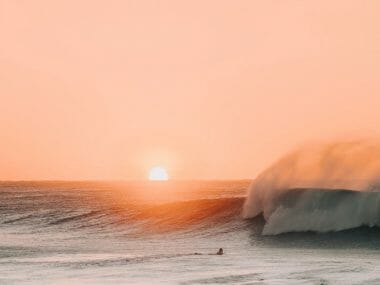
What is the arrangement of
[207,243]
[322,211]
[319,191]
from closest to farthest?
[207,243]
[322,211]
[319,191]

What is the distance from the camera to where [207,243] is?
30.5 m

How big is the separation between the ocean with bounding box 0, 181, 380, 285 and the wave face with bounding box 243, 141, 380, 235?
0.08 metres

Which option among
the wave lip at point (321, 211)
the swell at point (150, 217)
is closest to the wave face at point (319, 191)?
the wave lip at point (321, 211)

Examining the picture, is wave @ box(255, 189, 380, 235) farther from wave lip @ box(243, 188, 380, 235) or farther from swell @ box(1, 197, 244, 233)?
swell @ box(1, 197, 244, 233)

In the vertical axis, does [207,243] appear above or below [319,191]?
below

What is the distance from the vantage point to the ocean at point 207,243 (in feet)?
64.5

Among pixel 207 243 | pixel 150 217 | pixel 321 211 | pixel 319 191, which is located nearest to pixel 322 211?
pixel 321 211

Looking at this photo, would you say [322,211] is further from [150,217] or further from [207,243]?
[150,217]

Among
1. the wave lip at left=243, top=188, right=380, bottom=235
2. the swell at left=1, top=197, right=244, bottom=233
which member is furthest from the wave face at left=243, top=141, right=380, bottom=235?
the swell at left=1, top=197, right=244, bottom=233

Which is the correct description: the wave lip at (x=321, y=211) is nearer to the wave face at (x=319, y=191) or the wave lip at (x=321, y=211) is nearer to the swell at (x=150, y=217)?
the wave face at (x=319, y=191)

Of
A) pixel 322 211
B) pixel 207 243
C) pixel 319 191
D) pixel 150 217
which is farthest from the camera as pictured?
pixel 150 217

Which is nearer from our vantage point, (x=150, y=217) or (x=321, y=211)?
(x=321, y=211)

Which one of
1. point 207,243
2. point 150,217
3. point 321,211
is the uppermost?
point 321,211

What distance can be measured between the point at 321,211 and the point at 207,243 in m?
6.13
